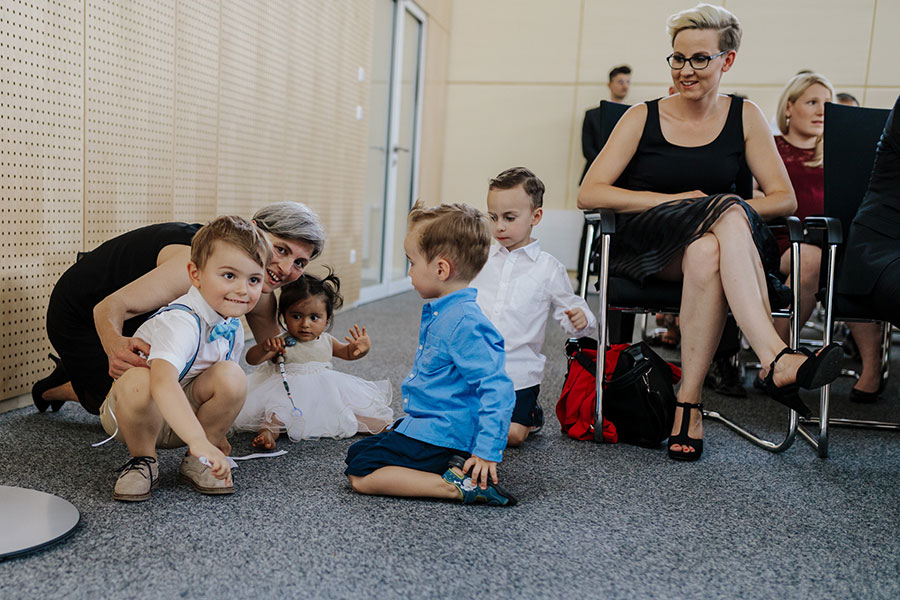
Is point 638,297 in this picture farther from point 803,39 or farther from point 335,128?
point 803,39

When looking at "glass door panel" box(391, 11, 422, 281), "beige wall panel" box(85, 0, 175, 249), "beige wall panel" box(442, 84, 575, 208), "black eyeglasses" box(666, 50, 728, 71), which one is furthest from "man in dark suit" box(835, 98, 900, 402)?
"beige wall panel" box(442, 84, 575, 208)

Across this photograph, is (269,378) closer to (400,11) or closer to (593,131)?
(400,11)

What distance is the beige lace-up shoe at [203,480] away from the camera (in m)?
1.58

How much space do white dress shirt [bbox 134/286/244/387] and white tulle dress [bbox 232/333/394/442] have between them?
1.21 ft

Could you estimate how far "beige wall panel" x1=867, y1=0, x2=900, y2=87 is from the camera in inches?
232

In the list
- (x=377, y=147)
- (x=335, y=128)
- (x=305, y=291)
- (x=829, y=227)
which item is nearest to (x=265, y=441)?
(x=305, y=291)

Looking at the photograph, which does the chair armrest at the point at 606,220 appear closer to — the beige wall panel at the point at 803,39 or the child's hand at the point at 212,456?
the child's hand at the point at 212,456

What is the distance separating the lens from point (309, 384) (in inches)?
82.2

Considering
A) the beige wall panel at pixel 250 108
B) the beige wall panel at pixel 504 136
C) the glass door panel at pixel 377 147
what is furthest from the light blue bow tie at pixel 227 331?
the beige wall panel at pixel 504 136

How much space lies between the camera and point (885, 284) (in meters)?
1.95

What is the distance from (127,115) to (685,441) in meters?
2.04

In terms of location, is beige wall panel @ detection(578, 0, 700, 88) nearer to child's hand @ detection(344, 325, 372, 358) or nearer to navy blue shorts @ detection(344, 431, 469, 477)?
child's hand @ detection(344, 325, 372, 358)

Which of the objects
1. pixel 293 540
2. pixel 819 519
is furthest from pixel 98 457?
pixel 819 519

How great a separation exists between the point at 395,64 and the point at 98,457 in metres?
4.25
